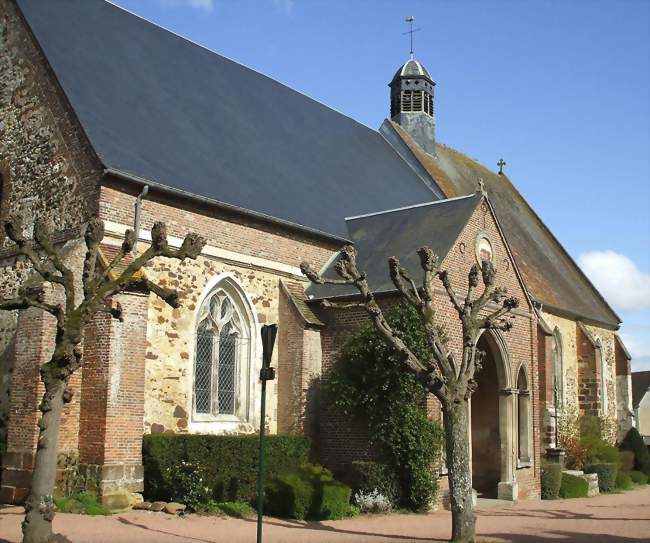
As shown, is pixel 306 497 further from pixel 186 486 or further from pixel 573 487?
pixel 573 487

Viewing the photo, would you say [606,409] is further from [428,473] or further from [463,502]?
[463,502]

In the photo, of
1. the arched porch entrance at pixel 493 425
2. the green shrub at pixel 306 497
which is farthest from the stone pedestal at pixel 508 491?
the green shrub at pixel 306 497

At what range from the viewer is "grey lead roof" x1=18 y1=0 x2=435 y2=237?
16.6 metres

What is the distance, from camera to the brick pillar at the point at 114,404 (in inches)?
552

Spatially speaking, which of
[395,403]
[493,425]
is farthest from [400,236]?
[493,425]

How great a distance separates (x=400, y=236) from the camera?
1952 centimetres

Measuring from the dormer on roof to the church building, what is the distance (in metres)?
7.25

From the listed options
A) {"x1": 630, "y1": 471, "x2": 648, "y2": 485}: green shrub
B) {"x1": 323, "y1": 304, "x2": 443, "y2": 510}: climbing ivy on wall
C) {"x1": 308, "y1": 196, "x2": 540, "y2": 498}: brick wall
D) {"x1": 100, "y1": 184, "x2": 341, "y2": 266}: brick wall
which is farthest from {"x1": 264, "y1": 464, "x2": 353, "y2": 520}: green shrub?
{"x1": 630, "y1": 471, "x2": 648, "y2": 485}: green shrub

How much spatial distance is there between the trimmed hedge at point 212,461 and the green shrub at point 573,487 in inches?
381

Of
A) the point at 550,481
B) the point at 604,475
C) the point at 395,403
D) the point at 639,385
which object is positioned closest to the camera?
the point at 395,403

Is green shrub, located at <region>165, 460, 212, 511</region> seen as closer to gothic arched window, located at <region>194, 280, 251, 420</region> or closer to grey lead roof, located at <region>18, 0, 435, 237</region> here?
gothic arched window, located at <region>194, 280, 251, 420</region>

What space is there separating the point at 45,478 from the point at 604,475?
1939cm

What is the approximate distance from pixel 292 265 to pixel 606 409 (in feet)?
58.0

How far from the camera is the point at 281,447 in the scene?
1655 cm
